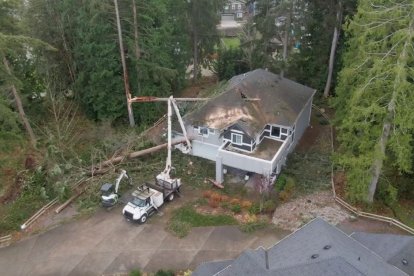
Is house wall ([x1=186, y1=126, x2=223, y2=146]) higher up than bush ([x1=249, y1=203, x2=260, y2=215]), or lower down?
higher up

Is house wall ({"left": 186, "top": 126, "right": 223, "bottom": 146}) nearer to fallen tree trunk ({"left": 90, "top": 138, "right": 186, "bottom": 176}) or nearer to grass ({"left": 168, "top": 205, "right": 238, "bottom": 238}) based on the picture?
fallen tree trunk ({"left": 90, "top": 138, "right": 186, "bottom": 176})

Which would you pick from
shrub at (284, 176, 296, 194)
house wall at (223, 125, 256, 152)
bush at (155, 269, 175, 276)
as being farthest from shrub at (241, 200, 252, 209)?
bush at (155, 269, 175, 276)

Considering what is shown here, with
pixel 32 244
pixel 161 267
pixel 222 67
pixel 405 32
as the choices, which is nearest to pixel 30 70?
pixel 32 244

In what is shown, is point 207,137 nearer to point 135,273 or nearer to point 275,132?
point 275,132

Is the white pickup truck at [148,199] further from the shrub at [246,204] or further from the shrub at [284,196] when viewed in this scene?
the shrub at [284,196]

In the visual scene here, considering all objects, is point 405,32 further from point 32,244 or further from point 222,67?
point 222,67

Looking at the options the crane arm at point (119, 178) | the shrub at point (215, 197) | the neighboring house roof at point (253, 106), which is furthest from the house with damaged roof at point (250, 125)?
the crane arm at point (119, 178)
